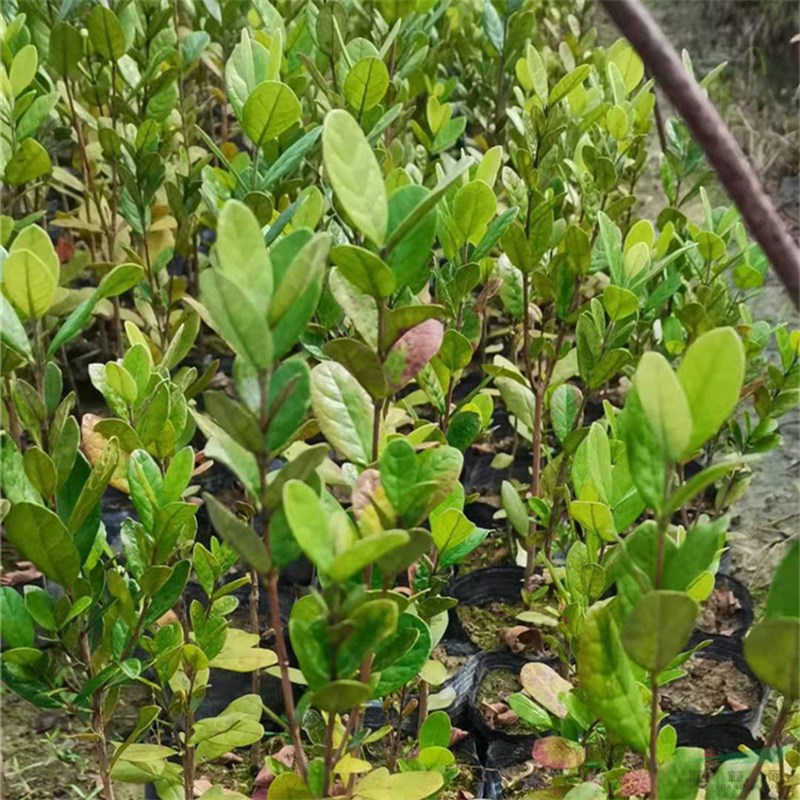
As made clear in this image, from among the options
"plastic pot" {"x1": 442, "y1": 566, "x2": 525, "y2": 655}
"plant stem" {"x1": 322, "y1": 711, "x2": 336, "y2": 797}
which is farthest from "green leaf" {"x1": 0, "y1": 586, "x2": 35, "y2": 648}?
"plastic pot" {"x1": 442, "y1": 566, "x2": 525, "y2": 655}

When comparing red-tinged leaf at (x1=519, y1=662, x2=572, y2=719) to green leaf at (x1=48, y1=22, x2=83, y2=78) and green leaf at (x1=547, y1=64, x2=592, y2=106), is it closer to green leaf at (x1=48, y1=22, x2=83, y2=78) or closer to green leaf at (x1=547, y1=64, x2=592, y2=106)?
green leaf at (x1=547, y1=64, x2=592, y2=106)

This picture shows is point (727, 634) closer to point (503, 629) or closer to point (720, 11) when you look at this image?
point (503, 629)

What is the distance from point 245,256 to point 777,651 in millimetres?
447

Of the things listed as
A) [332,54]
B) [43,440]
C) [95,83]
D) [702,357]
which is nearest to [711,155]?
[702,357]

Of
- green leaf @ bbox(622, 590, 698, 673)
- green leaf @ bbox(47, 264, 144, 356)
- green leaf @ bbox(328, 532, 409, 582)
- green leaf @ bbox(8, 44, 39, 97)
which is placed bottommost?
green leaf @ bbox(622, 590, 698, 673)

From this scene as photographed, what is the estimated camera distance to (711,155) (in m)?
0.65

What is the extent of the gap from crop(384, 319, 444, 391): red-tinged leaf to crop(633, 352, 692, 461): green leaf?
0.25 meters

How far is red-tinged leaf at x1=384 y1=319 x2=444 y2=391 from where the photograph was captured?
0.93m

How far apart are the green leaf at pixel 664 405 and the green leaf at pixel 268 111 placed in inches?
31.4

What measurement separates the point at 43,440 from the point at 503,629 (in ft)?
3.40

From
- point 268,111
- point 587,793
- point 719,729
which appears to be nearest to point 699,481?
point 587,793

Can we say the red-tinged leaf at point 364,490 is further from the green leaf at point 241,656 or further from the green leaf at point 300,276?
the green leaf at point 241,656

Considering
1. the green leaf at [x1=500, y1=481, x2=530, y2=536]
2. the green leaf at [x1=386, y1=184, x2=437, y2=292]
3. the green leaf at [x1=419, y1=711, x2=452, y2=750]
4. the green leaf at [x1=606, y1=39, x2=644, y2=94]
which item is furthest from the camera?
the green leaf at [x1=606, y1=39, x2=644, y2=94]

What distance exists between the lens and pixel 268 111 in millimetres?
1384
